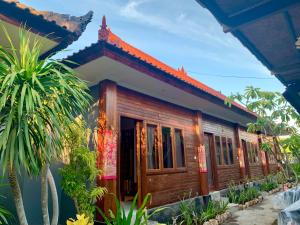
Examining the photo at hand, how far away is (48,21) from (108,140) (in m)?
2.57

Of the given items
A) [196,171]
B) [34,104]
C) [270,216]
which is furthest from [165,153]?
[34,104]

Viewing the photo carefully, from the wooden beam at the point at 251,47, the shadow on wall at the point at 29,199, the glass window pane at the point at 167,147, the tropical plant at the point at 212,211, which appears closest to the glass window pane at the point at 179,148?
the glass window pane at the point at 167,147

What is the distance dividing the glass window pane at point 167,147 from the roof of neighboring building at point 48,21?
402cm

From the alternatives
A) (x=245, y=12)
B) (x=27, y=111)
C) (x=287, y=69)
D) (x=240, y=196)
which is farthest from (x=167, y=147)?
(x=245, y=12)

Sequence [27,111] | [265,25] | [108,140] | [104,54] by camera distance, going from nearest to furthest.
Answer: [265,25] < [27,111] < [104,54] < [108,140]

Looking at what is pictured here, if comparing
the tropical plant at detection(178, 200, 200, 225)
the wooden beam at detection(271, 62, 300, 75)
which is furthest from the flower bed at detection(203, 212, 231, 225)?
the wooden beam at detection(271, 62, 300, 75)

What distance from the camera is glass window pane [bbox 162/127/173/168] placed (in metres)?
7.03

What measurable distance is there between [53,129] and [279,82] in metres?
3.86

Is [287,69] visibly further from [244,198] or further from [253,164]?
[253,164]

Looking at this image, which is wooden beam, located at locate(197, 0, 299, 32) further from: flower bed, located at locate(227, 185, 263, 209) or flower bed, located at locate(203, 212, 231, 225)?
flower bed, located at locate(227, 185, 263, 209)

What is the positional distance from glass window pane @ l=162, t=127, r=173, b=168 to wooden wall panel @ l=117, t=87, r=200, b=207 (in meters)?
0.23

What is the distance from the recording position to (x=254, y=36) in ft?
8.77

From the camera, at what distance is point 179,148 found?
304 inches

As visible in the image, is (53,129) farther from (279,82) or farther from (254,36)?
(279,82)
